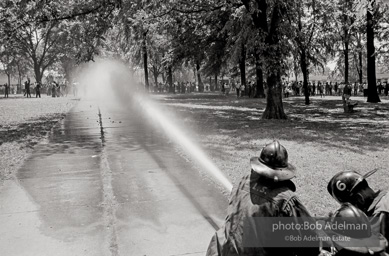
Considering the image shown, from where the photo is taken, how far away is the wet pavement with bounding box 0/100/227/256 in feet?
16.7

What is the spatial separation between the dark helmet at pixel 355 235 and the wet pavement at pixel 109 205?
2878 mm

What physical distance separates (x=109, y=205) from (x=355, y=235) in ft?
15.9

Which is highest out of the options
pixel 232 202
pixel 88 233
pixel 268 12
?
pixel 268 12

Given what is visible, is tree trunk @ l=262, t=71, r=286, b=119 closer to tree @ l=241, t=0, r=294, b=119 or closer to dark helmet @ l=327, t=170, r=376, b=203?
tree @ l=241, t=0, r=294, b=119

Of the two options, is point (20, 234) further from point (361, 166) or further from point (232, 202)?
point (361, 166)

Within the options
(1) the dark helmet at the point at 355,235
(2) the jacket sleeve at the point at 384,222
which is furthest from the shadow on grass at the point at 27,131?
(1) the dark helmet at the point at 355,235

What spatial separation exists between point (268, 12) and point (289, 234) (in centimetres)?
1721

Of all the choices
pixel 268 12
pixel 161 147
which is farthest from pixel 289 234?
pixel 268 12

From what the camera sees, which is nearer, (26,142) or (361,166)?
(361,166)

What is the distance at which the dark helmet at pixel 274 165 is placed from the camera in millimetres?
2752

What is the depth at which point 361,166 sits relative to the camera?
8.33 metres

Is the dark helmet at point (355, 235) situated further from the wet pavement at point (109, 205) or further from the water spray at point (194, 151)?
the water spray at point (194, 151)

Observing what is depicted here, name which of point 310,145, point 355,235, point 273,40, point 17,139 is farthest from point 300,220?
point 273,40

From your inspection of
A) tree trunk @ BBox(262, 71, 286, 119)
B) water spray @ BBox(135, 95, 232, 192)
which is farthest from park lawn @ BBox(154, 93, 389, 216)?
tree trunk @ BBox(262, 71, 286, 119)
